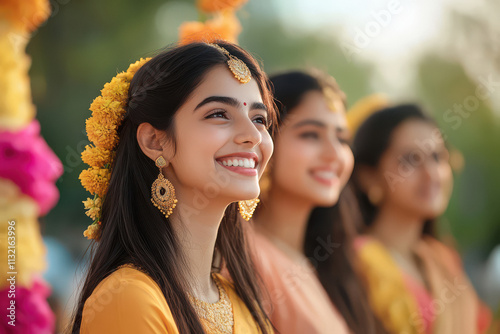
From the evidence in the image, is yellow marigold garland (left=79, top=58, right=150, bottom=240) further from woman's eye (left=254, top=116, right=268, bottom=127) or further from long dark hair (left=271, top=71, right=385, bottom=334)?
long dark hair (left=271, top=71, right=385, bottom=334)

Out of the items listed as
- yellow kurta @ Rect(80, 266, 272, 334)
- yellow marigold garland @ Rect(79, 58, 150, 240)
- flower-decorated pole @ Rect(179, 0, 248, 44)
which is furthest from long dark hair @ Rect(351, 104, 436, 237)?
yellow kurta @ Rect(80, 266, 272, 334)

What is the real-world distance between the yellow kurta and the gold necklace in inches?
7.2

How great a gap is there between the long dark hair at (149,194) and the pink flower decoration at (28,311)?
0.54m

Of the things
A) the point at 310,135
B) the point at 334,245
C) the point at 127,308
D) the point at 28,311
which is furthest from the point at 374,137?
the point at 127,308

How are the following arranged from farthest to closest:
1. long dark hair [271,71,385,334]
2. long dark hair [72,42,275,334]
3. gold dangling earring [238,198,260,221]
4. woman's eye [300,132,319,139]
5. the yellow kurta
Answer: long dark hair [271,71,385,334]
woman's eye [300,132,319,139]
gold dangling earring [238,198,260,221]
long dark hair [72,42,275,334]
the yellow kurta

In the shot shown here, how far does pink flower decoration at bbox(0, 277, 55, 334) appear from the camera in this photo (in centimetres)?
219

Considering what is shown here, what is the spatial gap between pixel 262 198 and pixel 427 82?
15.9 ft

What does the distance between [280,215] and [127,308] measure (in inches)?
51.8

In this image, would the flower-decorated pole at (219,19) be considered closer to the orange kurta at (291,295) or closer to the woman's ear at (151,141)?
the woman's ear at (151,141)

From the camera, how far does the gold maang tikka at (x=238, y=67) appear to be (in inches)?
71.7

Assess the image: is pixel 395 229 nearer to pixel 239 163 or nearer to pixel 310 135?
pixel 310 135

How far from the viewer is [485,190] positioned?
675 centimetres

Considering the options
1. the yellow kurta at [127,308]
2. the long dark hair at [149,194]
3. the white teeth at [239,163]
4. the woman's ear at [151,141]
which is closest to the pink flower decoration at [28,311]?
the long dark hair at [149,194]

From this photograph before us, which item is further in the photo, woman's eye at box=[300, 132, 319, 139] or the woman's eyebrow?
woman's eye at box=[300, 132, 319, 139]
